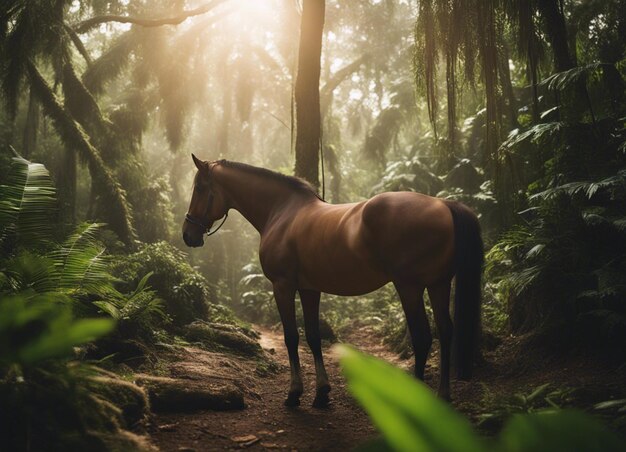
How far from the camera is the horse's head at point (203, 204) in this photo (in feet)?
17.9

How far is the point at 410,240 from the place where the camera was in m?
3.83

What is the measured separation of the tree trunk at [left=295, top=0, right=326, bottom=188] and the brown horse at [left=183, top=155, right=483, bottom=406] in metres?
2.07

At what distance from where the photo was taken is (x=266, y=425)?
3750mm

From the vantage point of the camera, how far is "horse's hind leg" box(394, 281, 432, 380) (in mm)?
3867

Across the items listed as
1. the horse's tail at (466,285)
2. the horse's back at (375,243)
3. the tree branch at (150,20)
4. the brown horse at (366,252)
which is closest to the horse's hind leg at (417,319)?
the brown horse at (366,252)

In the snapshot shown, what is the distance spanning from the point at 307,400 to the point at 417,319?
1.67 meters

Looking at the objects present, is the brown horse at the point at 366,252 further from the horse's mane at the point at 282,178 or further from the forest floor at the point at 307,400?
the forest floor at the point at 307,400

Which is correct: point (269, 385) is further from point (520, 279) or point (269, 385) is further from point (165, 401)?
point (520, 279)

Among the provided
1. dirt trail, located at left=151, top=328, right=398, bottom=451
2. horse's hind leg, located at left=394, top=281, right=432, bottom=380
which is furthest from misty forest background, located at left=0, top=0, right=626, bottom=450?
horse's hind leg, located at left=394, top=281, right=432, bottom=380

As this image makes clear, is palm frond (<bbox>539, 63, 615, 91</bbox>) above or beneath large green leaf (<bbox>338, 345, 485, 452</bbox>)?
above

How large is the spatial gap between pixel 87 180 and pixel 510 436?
812 inches

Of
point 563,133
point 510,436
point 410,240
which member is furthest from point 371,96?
point 510,436

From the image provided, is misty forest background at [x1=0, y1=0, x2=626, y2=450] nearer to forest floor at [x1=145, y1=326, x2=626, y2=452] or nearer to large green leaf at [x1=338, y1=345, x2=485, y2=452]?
forest floor at [x1=145, y1=326, x2=626, y2=452]

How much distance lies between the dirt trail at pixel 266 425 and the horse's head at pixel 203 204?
1.57 meters
